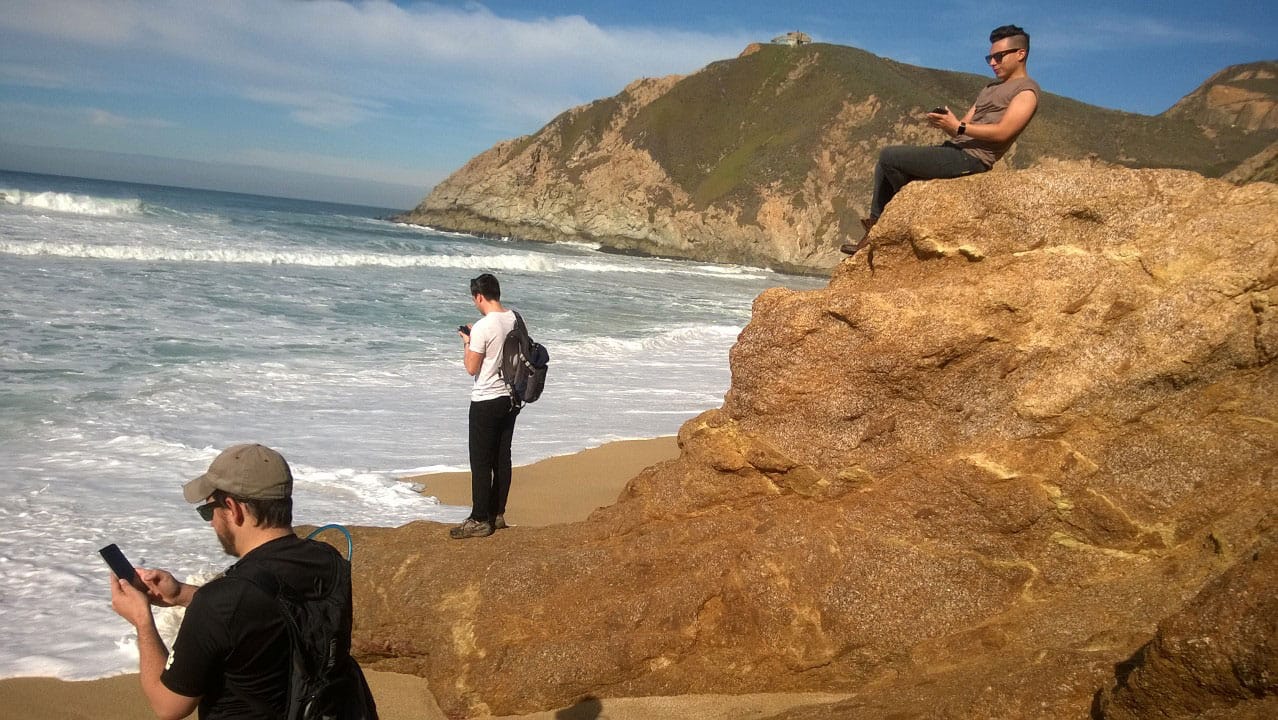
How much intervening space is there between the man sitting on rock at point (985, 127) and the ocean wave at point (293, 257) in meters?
22.9

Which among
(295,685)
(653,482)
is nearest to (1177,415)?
(653,482)

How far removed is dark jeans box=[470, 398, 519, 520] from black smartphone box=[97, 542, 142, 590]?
3046 millimetres

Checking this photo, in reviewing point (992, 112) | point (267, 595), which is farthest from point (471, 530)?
point (992, 112)

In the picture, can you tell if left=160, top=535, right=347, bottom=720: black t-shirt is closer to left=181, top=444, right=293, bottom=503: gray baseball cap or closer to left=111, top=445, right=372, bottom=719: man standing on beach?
left=111, top=445, right=372, bottom=719: man standing on beach

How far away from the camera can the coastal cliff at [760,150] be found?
7056cm

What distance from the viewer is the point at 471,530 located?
502 centimetres

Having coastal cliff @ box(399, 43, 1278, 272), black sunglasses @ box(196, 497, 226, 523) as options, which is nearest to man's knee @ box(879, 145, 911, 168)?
black sunglasses @ box(196, 497, 226, 523)

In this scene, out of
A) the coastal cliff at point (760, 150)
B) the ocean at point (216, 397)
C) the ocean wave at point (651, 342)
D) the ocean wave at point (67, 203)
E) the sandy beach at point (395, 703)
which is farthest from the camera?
the coastal cliff at point (760, 150)

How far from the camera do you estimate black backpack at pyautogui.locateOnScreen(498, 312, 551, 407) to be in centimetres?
528

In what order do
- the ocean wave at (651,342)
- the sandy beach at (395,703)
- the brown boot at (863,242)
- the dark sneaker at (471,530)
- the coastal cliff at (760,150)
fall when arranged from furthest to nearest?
the coastal cliff at (760,150)
the ocean wave at (651,342)
the dark sneaker at (471,530)
the brown boot at (863,242)
the sandy beach at (395,703)

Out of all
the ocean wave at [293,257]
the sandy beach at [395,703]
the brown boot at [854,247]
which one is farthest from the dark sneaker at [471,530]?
the ocean wave at [293,257]

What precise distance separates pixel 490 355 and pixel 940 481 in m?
2.66

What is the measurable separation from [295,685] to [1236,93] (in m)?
115

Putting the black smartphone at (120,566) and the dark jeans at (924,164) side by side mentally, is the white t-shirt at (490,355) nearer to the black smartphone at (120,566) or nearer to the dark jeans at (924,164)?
the dark jeans at (924,164)
